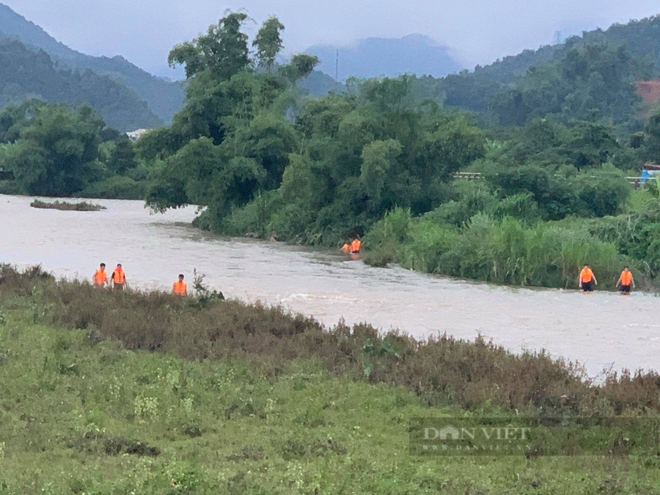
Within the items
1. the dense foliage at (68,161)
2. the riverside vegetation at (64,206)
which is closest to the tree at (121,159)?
the dense foliage at (68,161)

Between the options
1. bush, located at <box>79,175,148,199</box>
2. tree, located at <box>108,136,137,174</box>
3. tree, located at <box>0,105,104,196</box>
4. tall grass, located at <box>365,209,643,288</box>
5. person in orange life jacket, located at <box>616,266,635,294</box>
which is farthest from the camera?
tree, located at <box>108,136,137,174</box>

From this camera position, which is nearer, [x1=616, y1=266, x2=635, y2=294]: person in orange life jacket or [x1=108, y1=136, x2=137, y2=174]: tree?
[x1=616, y1=266, x2=635, y2=294]: person in orange life jacket

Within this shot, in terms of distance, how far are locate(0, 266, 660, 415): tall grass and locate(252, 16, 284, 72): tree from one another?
26.8 m

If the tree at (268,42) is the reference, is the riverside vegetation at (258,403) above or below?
below

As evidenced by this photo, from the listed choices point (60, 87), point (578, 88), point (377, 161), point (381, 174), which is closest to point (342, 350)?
point (377, 161)

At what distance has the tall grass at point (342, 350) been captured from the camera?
9.59 metres

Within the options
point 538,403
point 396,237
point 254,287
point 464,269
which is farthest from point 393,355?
point 396,237

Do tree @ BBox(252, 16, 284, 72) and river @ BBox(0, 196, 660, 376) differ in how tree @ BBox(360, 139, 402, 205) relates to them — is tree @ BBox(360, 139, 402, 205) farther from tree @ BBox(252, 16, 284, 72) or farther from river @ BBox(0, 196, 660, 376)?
tree @ BBox(252, 16, 284, 72)

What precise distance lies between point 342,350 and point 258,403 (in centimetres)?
291

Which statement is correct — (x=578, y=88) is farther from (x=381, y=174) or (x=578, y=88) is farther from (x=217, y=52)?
(x=381, y=174)

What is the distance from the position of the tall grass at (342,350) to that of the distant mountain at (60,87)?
12503cm

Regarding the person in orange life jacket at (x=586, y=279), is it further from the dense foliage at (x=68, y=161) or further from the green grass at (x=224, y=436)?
the dense foliage at (x=68, y=161)

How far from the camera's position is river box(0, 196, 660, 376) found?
15.7 m

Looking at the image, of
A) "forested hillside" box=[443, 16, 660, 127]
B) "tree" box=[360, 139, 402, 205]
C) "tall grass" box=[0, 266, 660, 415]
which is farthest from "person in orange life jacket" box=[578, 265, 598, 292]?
"forested hillside" box=[443, 16, 660, 127]
